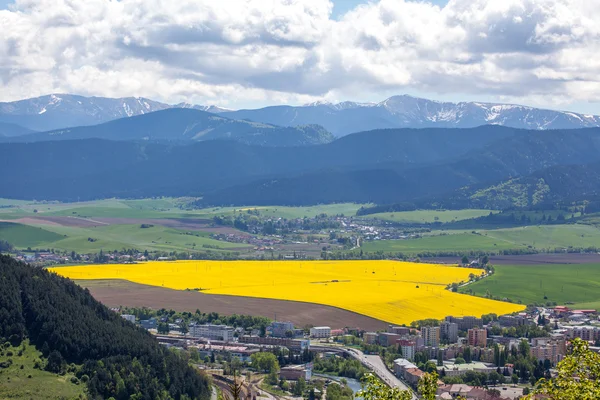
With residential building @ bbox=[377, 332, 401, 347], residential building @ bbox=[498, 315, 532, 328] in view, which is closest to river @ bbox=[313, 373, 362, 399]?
residential building @ bbox=[377, 332, 401, 347]

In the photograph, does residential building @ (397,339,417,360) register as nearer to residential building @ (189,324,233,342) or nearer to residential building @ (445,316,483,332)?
residential building @ (445,316,483,332)

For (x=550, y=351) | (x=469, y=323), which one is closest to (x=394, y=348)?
(x=550, y=351)

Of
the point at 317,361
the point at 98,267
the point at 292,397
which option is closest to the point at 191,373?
the point at 292,397

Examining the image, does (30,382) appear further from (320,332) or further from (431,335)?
(431,335)

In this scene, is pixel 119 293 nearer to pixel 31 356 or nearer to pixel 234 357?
pixel 234 357

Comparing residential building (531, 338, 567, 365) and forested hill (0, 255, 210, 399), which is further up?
forested hill (0, 255, 210, 399)

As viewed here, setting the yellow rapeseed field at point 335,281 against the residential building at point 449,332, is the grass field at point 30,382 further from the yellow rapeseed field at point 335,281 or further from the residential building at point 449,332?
the yellow rapeseed field at point 335,281

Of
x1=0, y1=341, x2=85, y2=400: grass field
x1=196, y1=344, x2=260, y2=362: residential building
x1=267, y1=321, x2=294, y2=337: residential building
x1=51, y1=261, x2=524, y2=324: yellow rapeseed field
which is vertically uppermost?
x1=51, y1=261, x2=524, y2=324: yellow rapeseed field
